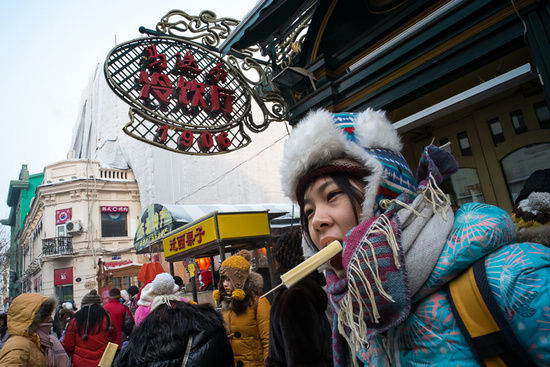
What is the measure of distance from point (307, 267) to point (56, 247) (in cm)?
2613

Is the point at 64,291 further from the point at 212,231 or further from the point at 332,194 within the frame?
the point at 332,194

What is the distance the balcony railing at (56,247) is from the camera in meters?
21.4

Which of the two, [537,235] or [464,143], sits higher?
[464,143]

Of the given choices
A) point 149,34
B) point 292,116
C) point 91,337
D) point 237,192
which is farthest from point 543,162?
point 237,192

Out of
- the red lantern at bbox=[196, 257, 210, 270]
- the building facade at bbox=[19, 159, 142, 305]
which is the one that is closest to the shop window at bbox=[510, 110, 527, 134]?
the red lantern at bbox=[196, 257, 210, 270]

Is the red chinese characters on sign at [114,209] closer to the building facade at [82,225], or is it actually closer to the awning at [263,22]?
the building facade at [82,225]

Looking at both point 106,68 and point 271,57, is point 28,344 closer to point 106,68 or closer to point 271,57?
point 106,68

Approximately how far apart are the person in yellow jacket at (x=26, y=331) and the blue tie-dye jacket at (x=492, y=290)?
3071 mm

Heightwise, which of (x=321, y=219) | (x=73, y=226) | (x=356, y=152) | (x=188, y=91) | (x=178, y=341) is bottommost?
(x=178, y=341)

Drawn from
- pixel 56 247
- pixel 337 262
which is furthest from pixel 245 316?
pixel 56 247

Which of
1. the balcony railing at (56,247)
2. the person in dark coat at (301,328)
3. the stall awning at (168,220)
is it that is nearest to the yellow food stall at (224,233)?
the stall awning at (168,220)

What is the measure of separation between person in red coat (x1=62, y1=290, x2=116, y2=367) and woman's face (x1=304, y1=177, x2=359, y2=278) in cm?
436

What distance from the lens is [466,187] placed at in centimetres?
378

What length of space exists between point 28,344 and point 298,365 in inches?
94.3
